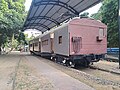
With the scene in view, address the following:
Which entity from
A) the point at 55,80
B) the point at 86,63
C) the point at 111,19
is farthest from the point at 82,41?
the point at 111,19

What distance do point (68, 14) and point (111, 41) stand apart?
7021 millimetres

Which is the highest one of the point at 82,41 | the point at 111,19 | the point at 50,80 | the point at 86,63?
the point at 111,19

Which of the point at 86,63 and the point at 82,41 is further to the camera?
the point at 86,63

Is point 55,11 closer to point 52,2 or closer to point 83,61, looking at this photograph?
point 52,2

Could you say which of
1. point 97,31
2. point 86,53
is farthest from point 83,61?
point 97,31

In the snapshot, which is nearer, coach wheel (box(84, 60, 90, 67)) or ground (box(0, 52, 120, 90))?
ground (box(0, 52, 120, 90))

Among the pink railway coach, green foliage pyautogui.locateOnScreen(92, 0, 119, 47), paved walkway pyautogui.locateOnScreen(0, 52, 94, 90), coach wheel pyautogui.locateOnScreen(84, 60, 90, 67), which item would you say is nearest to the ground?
paved walkway pyautogui.locateOnScreen(0, 52, 94, 90)

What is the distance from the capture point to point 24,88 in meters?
7.70

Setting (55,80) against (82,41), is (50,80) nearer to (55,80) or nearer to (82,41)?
(55,80)

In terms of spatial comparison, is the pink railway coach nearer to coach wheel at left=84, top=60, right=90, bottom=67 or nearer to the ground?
coach wheel at left=84, top=60, right=90, bottom=67

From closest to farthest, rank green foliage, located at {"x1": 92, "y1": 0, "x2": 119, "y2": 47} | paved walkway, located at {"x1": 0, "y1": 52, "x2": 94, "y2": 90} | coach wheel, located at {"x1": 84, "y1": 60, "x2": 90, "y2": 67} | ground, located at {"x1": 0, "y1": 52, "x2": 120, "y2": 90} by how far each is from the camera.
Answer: paved walkway, located at {"x1": 0, "y1": 52, "x2": 94, "y2": 90} → ground, located at {"x1": 0, "y1": 52, "x2": 120, "y2": 90} → coach wheel, located at {"x1": 84, "y1": 60, "x2": 90, "y2": 67} → green foliage, located at {"x1": 92, "y1": 0, "x2": 119, "y2": 47}

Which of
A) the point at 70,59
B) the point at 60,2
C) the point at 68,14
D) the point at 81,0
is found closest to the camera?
the point at 70,59

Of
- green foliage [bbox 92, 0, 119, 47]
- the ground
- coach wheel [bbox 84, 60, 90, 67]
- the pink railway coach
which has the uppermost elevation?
green foliage [bbox 92, 0, 119, 47]

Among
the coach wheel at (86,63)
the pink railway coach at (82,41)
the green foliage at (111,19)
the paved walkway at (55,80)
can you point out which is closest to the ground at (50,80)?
A: the paved walkway at (55,80)
